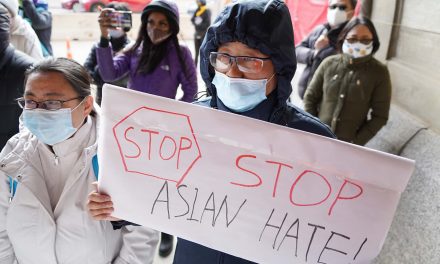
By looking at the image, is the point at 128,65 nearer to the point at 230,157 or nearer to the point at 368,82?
the point at 368,82

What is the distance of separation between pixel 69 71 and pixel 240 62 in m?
0.76

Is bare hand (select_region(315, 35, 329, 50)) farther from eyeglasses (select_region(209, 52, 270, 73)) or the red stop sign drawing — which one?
the red stop sign drawing

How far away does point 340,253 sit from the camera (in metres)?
1.06

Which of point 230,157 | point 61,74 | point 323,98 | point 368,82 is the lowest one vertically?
point 323,98

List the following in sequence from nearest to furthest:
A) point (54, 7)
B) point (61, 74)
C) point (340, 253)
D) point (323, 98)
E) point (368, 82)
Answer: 1. point (340, 253)
2. point (61, 74)
3. point (368, 82)
4. point (323, 98)
5. point (54, 7)

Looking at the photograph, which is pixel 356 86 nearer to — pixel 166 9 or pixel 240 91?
pixel 166 9

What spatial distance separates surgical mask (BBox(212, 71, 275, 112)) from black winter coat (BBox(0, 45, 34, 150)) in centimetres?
158

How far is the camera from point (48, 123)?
4.69 ft

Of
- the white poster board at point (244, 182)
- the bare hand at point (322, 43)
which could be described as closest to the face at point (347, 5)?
the bare hand at point (322, 43)

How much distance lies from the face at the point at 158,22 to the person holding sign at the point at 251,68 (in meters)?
1.62

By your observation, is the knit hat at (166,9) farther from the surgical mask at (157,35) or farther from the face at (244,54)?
the face at (244,54)

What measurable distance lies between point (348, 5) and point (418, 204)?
5.96 ft

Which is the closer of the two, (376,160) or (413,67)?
(376,160)

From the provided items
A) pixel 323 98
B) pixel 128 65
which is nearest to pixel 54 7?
pixel 128 65
